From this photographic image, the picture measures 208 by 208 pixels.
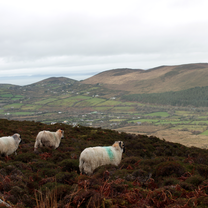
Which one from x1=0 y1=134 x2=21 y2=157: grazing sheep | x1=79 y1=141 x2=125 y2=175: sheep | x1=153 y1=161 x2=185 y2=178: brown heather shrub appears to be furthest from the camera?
x1=0 y1=134 x2=21 y2=157: grazing sheep

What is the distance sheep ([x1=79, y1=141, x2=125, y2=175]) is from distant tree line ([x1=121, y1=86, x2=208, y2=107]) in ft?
565

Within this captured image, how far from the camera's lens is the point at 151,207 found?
16.6 ft

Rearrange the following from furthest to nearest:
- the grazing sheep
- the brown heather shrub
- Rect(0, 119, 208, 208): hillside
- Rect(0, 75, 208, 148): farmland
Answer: Rect(0, 75, 208, 148): farmland < the grazing sheep < the brown heather shrub < Rect(0, 119, 208, 208): hillside

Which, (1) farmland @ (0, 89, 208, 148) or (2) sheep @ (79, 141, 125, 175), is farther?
(1) farmland @ (0, 89, 208, 148)

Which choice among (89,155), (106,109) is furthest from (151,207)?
(106,109)

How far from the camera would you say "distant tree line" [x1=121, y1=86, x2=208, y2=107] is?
6654 inches

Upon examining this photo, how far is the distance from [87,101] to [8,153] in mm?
169645

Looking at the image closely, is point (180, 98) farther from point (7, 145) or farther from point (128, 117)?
point (7, 145)

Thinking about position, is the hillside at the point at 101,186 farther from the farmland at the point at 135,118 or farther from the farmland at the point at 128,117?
the farmland at the point at 128,117

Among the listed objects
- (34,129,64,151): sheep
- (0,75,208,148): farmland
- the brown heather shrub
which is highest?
(34,129,64,151): sheep

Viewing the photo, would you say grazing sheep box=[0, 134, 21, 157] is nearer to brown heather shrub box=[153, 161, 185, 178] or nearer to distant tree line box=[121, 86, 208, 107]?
brown heather shrub box=[153, 161, 185, 178]

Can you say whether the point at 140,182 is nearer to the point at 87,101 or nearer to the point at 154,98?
the point at 87,101

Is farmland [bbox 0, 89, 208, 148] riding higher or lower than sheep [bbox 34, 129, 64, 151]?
lower

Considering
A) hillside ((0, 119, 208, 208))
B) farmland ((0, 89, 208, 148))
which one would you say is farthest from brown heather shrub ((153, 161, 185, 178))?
farmland ((0, 89, 208, 148))
